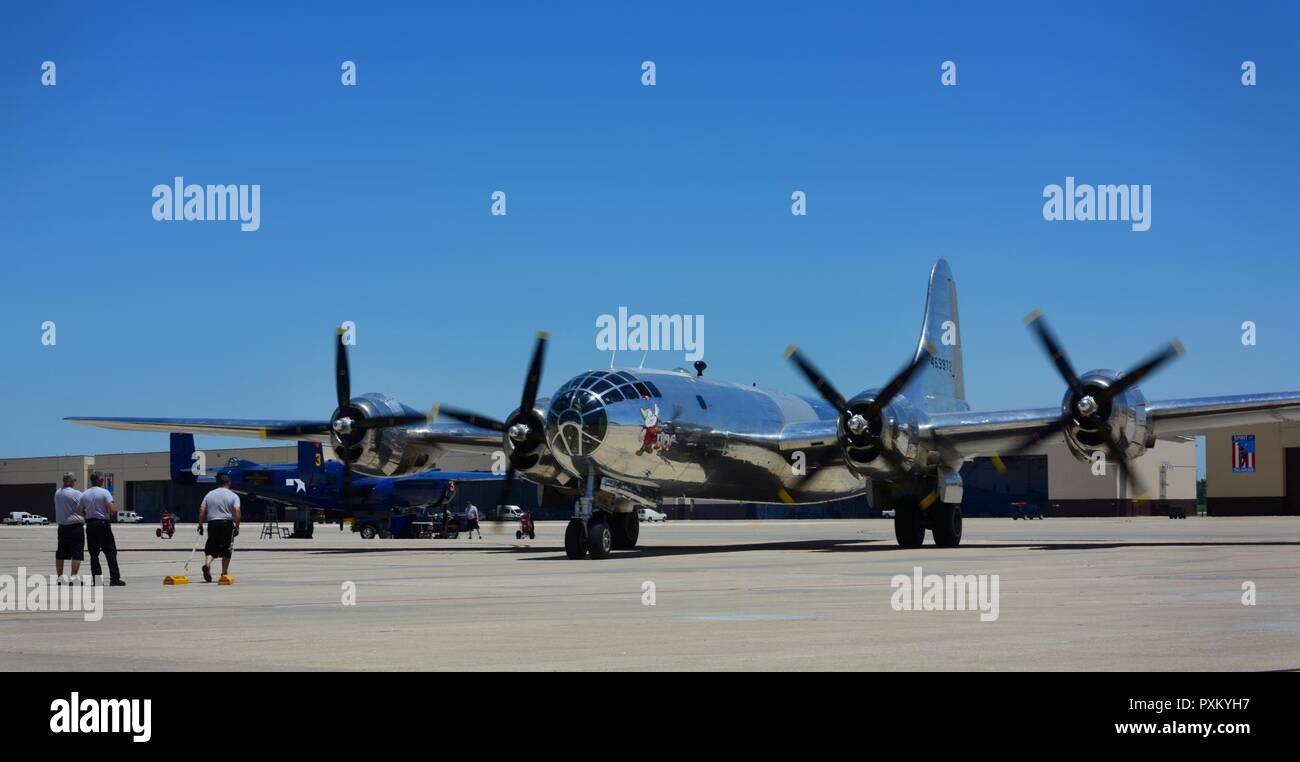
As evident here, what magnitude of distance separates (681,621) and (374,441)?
26059 mm

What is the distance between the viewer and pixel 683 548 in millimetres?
41375

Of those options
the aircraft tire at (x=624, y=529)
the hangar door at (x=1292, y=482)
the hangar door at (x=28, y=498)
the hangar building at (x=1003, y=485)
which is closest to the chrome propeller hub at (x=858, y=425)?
the aircraft tire at (x=624, y=529)

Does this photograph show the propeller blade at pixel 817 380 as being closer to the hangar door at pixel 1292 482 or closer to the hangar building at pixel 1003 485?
the hangar building at pixel 1003 485

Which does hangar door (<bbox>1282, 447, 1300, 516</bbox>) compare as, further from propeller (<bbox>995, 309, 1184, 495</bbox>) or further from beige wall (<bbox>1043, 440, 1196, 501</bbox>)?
propeller (<bbox>995, 309, 1184, 495</bbox>)

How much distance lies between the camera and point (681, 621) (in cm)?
1524

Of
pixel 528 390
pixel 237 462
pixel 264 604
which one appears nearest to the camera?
pixel 264 604

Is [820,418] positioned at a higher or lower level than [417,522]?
Answer: higher

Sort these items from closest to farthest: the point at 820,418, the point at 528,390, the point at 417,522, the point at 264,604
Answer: the point at 264,604, the point at 528,390, the point at 820,418, the point at 417,522

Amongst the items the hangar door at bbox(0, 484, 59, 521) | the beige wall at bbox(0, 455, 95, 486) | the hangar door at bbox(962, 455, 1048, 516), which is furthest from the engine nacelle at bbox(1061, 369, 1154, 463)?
the hangar door at bbox(0, 484, 59, 521)

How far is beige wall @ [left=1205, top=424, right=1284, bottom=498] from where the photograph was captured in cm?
9619

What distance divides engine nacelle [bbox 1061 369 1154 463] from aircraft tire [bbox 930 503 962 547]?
545cm
